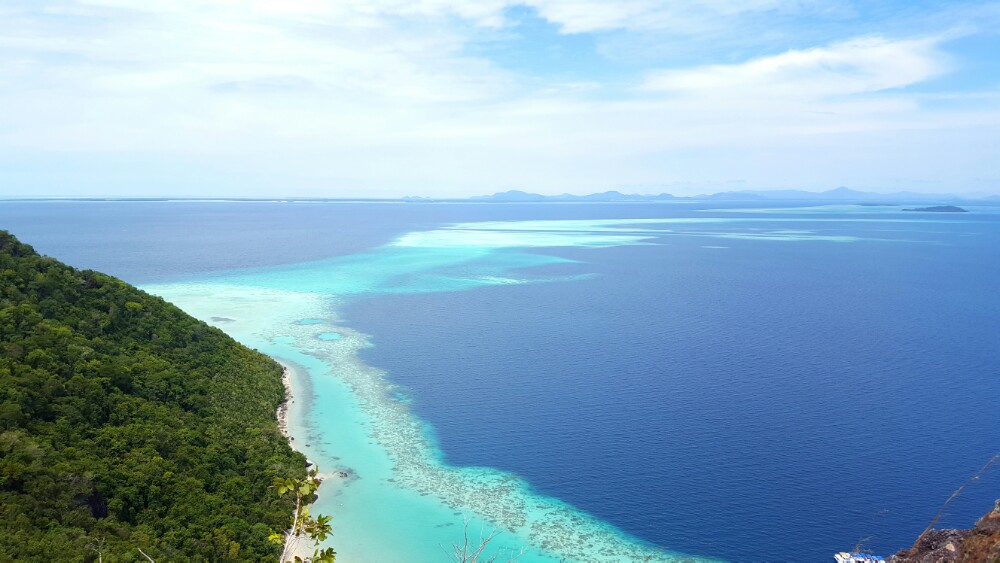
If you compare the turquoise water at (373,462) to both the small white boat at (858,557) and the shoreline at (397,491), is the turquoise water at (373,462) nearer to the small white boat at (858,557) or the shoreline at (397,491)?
the shoreline at (397,491)

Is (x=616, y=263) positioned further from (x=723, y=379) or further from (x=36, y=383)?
(x=36, y=383)

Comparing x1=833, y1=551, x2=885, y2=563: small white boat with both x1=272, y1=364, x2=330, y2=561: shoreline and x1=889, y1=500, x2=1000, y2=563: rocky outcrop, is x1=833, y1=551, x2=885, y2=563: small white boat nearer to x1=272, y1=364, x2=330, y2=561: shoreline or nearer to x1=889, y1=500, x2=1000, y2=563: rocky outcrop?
x1=889, y1=500, x2=1000, y2=563: rocky outcrop

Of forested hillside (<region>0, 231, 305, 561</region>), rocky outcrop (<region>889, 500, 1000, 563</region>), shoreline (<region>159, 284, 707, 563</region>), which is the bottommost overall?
shoreline (<region>159, 284, 707, 563</region>)

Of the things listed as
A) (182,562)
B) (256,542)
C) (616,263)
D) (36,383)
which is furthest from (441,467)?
(616,263)

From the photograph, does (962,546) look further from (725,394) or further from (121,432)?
(725,394)

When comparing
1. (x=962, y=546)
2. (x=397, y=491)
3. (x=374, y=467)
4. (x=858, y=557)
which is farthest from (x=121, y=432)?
(x=858, y=557)

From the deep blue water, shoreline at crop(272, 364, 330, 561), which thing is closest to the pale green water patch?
shoreline at crop(272, 364, 330, 561)

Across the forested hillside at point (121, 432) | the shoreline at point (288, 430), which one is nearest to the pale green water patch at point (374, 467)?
the shoreline at point (288, 430)
